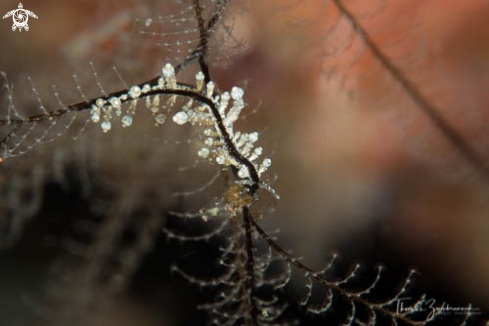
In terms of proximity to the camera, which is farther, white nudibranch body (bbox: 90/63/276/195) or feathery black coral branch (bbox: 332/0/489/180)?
feathery black coral branch (bbox: 332/0/489/180)

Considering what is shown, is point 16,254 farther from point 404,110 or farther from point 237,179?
point 404,110

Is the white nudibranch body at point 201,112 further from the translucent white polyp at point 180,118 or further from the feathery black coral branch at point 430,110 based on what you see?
the feathery black coral branch at point 430,110

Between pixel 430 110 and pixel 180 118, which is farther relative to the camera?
pixel 430 110

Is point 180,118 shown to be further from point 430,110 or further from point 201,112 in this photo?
point 430,110

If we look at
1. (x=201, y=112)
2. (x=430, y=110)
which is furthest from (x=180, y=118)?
(x=430, y=110)

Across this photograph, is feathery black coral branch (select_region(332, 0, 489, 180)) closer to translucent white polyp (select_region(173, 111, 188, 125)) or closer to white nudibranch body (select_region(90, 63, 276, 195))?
white nudibranch body (select_region(90, 63, 276, 195))

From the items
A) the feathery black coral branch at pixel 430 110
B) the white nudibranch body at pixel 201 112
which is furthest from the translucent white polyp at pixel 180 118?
the feathery black coral branch at pixel 430 110

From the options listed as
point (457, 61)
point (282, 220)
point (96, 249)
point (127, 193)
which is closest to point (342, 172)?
point (282, 220)

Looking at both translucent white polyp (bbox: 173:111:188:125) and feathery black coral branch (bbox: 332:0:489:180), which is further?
feathery black coral branch (bbox: 332:0:489:180)

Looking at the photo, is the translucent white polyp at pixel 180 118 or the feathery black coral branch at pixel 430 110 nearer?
the translucent white polyp at pixel 180 118

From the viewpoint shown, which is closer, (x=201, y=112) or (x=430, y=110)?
(x=201, y=112)

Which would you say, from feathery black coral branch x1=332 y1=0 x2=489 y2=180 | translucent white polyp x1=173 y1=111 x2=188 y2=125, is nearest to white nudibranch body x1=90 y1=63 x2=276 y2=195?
translucent white polyp x1=173 y1=111 x2=188 y2=125
